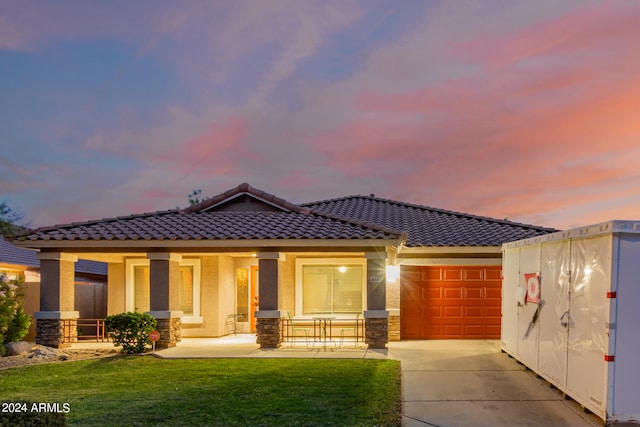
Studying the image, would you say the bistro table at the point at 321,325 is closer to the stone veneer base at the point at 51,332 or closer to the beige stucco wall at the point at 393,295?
the beige stucco wall at the point at 393,295

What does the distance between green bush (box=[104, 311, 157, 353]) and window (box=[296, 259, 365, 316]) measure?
494cm

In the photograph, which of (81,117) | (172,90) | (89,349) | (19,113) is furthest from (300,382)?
(19,113)

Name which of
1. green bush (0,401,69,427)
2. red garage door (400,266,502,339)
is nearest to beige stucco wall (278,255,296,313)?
red garage door (400,266,502,339)

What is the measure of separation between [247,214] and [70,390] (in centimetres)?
825

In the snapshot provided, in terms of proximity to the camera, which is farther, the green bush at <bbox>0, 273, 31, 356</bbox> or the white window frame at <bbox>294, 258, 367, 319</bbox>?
the white window frame at <bbox>294, 258, 367, 319</bbox>

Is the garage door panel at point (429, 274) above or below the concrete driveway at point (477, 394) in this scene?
above

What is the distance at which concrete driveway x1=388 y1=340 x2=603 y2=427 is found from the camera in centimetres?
725

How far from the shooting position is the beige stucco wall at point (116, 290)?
16903mm

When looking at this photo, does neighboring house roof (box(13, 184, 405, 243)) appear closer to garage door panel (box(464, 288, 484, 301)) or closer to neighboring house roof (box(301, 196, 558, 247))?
neighboring house roof (box(301, 196, 558, 247))

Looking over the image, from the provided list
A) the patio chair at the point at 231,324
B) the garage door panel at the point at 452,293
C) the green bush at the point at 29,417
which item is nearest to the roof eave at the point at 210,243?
the garage door panel at the point at 452,293

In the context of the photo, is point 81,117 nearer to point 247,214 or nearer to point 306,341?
point 247,214

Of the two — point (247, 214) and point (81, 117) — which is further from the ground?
point (81, 117)

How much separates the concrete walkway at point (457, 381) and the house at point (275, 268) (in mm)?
938

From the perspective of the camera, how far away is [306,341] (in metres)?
14.6
